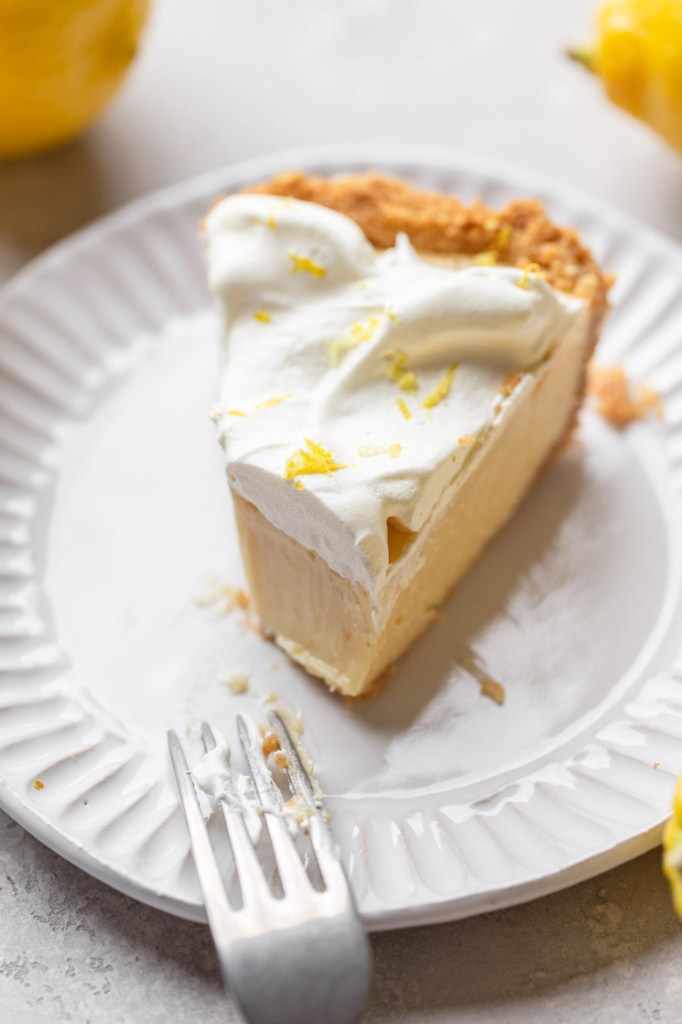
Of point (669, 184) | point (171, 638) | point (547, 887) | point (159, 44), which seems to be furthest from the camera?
point (159, 44)

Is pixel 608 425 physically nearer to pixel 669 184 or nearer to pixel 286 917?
pixel 669 184

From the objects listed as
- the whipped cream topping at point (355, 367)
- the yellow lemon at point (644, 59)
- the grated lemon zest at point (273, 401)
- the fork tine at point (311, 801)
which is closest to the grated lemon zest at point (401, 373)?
the whipped cream topping at point (355, 367)

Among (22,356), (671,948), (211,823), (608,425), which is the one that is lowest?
(671,948)

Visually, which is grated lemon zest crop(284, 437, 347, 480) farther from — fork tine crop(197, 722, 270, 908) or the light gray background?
the light gray background

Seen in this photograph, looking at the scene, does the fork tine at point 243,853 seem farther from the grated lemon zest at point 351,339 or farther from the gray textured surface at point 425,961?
→ the grated lemon zest at point 351,339

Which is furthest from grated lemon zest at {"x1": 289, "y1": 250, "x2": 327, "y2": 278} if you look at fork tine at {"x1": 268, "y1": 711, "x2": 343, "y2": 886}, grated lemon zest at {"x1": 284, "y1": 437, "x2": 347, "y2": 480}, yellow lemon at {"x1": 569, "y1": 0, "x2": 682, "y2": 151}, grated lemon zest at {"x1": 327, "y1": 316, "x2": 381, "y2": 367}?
yellow lemon at {"x1": 569, "y1": 0, "x2": 682, "y2": 151}

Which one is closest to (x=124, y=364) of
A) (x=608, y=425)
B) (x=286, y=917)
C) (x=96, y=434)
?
(x=96, y=434)

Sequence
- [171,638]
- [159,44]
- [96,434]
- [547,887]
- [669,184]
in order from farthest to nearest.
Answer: [159,44] → [669,184] → [96,434] → [171,638] → [547,887]
